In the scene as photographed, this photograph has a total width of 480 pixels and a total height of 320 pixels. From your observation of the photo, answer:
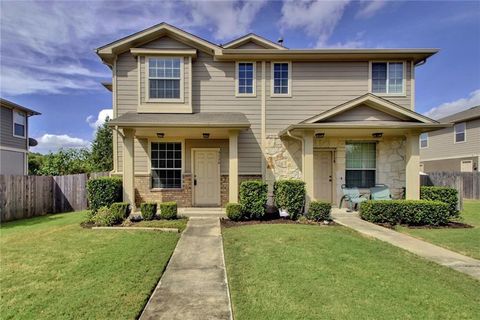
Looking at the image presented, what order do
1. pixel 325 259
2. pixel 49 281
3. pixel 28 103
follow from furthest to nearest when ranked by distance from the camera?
pixel 28 103 < pixel 325 259 < pixel 49 281

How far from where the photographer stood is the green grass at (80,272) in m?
3.27

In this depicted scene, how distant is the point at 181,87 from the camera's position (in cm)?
1047

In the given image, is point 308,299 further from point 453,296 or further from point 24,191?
point 24,191

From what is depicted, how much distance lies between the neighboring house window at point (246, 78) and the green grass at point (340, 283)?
21.8 ft

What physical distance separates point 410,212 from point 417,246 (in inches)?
101

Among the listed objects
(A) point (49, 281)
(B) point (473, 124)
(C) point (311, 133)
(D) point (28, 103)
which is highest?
(D) point (28, 103)

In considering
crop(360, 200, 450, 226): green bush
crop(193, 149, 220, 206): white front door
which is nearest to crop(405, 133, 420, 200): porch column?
crop(360, 200, 450, 226): green bush

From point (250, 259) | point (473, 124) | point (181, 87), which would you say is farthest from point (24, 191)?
point (473, 124)

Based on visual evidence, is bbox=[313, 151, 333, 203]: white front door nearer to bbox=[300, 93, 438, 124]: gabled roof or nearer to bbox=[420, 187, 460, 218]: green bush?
bbox=[300, 93, 438, 124]: gabled roof

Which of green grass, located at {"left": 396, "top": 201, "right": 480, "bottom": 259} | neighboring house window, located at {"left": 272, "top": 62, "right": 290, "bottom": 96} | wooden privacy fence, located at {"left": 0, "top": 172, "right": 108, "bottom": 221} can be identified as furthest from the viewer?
neighboring house window, located at {"left": 272, "top": 62, "right": 290, "bottom": 96}

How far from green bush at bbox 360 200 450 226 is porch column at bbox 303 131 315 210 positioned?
1.90 metres

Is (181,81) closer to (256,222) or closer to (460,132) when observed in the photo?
(256,222)

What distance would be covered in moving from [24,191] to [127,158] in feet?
16.1

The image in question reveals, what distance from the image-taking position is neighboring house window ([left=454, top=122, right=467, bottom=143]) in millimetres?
19328
